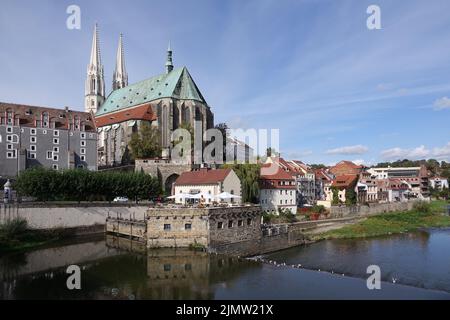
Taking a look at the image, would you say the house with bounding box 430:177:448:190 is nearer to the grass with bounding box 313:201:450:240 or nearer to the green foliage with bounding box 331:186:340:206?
the grass with bounding box 313:201:450:240

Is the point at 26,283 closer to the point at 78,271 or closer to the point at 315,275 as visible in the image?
the point at 78,271

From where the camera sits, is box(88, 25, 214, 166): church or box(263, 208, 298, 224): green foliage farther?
box(88, 25, 214, 166): church

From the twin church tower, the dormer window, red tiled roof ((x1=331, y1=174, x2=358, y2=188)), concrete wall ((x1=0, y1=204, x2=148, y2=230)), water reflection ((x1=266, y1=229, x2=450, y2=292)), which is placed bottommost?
water reflection ((x1=266, y1=229, x2=450, y2=292))

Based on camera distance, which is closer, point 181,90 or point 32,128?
point 32,128

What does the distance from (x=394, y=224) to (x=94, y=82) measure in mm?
104385

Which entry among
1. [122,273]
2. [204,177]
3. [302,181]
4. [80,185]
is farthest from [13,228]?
[302,181]

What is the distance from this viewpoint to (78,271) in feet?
110

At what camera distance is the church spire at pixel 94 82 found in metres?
132

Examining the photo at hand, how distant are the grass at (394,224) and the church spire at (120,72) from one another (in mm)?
95723

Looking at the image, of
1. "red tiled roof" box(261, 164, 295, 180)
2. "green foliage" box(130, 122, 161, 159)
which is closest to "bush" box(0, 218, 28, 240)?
"red tiled roof" box(261, 164, 295, 180)

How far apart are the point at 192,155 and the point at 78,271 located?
A: 45.1m

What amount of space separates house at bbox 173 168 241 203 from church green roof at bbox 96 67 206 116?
4074 cm

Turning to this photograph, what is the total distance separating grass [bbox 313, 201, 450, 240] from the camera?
5562 centimetres
